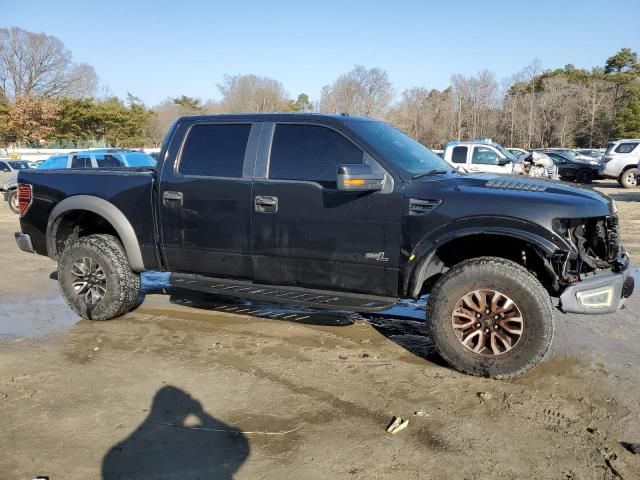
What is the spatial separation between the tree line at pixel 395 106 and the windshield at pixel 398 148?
3949cm

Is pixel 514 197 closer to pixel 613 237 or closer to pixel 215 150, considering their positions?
pixel 613 237

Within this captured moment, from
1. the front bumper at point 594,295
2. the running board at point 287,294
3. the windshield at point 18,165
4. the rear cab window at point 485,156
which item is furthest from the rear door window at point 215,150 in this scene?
the windshield at point 18,165

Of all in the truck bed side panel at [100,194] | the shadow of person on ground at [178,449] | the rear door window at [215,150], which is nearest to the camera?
the shadow of person on ground at [178,449]

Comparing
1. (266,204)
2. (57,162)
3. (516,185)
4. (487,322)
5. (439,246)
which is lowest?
(487,322)

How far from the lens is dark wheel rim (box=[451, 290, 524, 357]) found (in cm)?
388

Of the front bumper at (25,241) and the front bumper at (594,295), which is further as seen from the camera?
the front bumper at (25,241)

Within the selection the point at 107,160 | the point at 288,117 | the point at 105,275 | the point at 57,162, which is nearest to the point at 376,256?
the point at 288,117

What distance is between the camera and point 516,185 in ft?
13.3

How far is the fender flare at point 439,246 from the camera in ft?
12.2

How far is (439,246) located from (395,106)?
55.3 m

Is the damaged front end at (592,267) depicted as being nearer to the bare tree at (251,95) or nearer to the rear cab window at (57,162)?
the rear cab window at (57,162)

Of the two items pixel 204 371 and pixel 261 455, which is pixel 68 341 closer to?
pixel 204 371

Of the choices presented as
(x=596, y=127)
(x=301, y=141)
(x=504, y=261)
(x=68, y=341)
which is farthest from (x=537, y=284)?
(x=596, y=127)

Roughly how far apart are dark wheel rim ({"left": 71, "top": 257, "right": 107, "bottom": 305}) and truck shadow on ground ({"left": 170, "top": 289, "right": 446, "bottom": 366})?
100 cm
